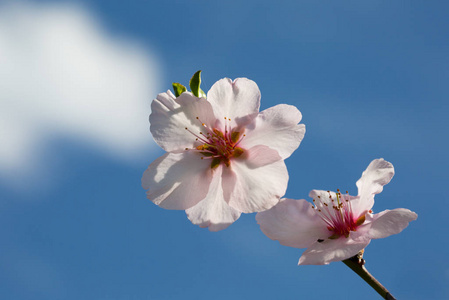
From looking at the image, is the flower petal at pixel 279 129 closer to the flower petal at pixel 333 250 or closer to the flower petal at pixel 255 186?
the flower petal at pixel 255 186

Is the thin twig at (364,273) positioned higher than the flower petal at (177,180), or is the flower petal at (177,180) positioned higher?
the flower petal at (177,180)

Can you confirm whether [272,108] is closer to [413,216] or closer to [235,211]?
[235,211]

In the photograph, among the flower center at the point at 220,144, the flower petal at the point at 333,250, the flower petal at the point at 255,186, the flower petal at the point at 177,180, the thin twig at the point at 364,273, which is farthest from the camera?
the flower center at the point at 220,144

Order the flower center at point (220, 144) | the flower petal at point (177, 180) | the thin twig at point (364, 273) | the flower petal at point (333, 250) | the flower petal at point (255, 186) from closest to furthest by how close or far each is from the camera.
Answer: the thin twig at point (364, 273) → the flower petal at point (333, 250) → the flower petal at point (255, 186) → the flower petal at point (177, 180) → the flower center at point (220, 144)

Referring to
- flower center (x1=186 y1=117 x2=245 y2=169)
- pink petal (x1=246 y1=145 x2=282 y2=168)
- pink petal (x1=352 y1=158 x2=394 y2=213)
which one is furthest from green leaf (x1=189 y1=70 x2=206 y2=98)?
pink petal (x1=352 y1=158 x2=394 y2=213)

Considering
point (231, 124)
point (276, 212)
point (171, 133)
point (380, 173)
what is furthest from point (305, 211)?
point (171, 133)

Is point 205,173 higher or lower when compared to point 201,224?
higher

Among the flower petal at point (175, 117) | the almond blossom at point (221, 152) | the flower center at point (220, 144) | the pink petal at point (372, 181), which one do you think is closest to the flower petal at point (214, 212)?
the almond blossom at point (221, 152)
